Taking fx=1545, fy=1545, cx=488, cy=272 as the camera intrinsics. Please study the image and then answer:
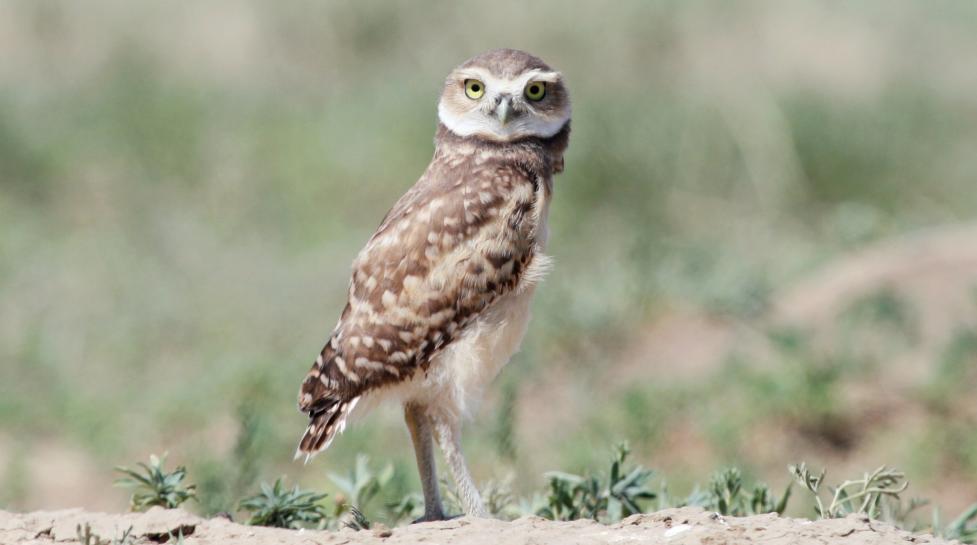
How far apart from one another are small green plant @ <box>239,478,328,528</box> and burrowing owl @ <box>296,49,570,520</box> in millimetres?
266

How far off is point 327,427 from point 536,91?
1.43 meters

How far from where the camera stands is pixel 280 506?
15.8 feet

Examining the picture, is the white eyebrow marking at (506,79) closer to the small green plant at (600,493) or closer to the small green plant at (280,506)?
the small green plant at (600,493)

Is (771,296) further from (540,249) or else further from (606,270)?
(540,249)

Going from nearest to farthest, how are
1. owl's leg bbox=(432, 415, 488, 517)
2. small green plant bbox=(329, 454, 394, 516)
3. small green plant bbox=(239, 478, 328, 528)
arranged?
1. small green plant bbox=(239, 478, 328, 528)
2. owl's leg bbox=(432, 415, 488, 517)
3. small green plant bbox=(329, 454, 394, 516)

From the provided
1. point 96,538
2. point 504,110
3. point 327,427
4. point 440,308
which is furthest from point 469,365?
point 96,538

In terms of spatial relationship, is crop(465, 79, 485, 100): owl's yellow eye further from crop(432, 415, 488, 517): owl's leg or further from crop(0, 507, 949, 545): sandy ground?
crop(0, 507, 949, 545): sandy ground

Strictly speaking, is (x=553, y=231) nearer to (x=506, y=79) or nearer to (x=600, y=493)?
(x=506, y=79)

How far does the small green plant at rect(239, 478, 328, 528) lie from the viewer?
4805mm

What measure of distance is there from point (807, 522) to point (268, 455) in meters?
4.25

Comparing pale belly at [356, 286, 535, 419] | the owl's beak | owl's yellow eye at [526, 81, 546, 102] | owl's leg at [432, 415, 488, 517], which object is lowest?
owl's leg at [432, 415, 488, 517]

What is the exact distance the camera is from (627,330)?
29.2ft

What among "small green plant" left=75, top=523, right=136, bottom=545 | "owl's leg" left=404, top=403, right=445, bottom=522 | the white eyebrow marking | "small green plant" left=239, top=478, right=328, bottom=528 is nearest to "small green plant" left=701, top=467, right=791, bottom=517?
"owl's leg" left=404, top=403, right=445, bottom=522

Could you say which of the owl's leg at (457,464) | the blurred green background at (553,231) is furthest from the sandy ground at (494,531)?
the blurred green background at (553,231)
